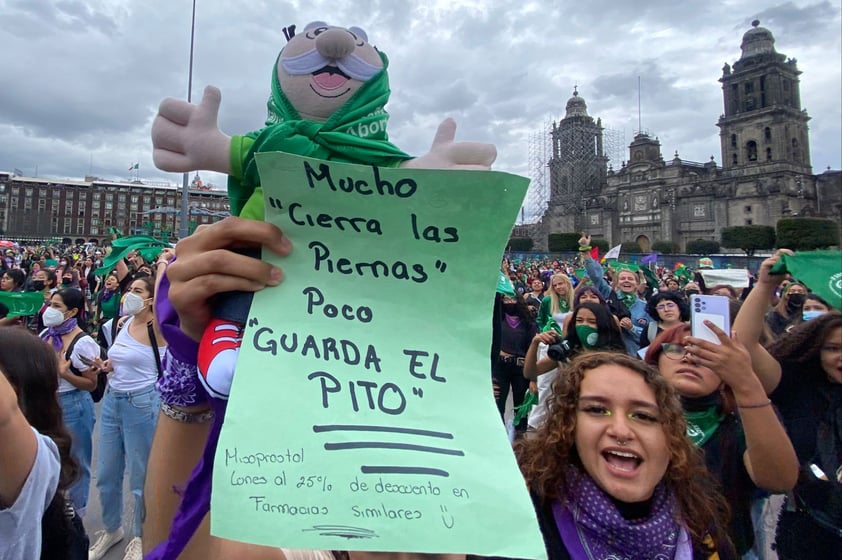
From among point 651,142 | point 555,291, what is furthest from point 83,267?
point 651,142

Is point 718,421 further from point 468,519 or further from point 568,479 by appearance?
point 468,519

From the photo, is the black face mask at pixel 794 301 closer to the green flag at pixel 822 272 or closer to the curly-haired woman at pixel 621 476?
the green flag at pixel 822 272

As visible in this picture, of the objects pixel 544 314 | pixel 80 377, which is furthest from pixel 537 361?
pixel 80 377

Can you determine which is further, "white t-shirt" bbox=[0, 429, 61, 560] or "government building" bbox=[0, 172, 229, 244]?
"government building" bbox=[0, 172, 229, 244]

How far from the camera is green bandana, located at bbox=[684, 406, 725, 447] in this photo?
2.49 metres

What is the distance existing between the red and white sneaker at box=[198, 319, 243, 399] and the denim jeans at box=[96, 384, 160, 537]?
10.4 ft

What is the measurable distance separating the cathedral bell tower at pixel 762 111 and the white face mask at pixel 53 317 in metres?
67.0

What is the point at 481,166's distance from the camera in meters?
1.22

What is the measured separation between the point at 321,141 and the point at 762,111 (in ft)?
237

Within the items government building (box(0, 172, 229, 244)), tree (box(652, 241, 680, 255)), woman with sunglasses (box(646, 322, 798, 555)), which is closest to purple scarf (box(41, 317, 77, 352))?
woman with sunglasses (box(646, 322, 798, 555))

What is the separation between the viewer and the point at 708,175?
6059cm

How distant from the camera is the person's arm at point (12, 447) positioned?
1343 mm

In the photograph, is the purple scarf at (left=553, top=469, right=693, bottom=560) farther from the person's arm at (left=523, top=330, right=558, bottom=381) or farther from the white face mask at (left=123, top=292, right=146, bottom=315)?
the white face mask at (left=123, top=292, right=146, bottom=315)

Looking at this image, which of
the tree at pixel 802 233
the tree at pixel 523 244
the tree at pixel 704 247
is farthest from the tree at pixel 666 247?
the tree at pixel 802 233
